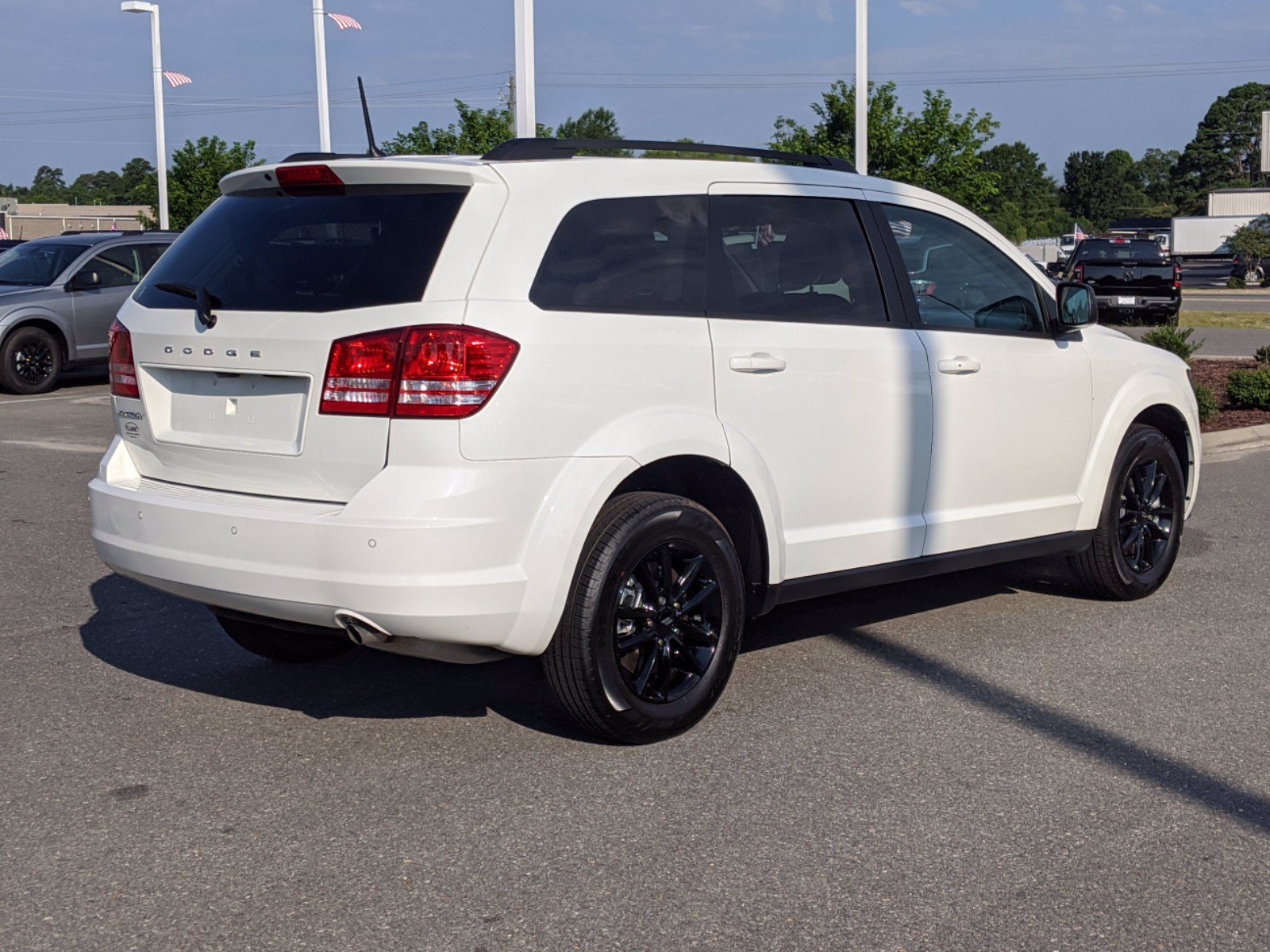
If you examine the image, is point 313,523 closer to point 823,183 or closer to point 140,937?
point 140,937

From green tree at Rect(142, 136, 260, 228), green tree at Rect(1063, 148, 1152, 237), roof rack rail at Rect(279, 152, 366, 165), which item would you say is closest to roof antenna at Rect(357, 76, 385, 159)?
roof rack rail at Rect(279, 152, 366, 165)

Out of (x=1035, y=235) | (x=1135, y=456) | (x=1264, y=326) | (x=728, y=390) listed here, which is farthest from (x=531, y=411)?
(x=1035, y=235)

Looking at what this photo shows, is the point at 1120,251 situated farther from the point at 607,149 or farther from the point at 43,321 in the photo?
the point at 607,149

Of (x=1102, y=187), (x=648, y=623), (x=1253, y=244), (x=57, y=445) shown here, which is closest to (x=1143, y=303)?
(x=57, y=445)

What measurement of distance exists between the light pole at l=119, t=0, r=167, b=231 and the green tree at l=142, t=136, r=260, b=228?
169 cm

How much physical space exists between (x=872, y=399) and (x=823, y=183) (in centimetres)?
85

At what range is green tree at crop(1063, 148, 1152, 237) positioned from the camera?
172m

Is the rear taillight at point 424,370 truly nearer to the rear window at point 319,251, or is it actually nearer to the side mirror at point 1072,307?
the rear window at point 319,251

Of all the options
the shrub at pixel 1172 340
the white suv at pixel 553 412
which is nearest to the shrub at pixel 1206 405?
the shrub at pixel 1172 340

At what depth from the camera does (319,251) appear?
4508 millimetres

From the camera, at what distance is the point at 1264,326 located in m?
27.6

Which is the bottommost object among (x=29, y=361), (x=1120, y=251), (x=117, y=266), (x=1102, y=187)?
(x=29, y=361)

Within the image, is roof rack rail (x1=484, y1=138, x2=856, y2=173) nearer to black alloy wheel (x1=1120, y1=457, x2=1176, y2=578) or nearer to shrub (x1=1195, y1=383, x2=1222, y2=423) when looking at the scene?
black alloy wheel (x1=1120, y1=457, x2=1176, y2=578)

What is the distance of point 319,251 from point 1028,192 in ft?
563
